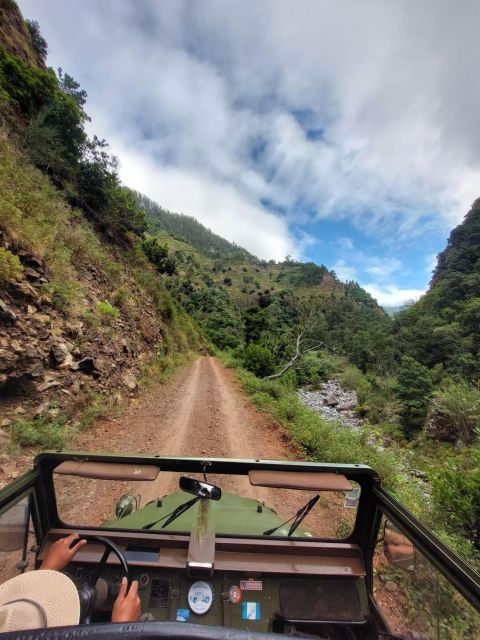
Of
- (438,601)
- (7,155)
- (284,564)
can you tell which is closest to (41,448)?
(284,564)

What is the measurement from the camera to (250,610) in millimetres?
2211

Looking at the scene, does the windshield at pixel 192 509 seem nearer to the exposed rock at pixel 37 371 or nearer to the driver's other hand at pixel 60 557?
the driver's other hand at pixel 60 557

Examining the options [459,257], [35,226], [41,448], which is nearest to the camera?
[41,448]

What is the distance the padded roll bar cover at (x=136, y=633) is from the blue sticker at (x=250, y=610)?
6.80 feet

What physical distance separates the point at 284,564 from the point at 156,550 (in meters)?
1.00

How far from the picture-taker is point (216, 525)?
2.69 m

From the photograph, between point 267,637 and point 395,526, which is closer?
point 267,637

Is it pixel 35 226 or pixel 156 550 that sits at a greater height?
pixel 35 226

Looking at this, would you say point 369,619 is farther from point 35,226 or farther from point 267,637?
point 35,226

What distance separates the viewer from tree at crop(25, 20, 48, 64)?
2117cm

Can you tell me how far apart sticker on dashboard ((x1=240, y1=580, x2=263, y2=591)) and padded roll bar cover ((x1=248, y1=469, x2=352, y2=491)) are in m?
0.80

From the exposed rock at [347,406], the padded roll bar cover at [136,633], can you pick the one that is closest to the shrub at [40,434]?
the padded roll bar cover at [136,633]

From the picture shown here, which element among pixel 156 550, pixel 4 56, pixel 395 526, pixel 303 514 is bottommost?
pixel 156 550

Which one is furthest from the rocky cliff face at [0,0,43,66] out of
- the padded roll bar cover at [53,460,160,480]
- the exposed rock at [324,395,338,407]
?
the exposed rock at [324,395,338,407]
